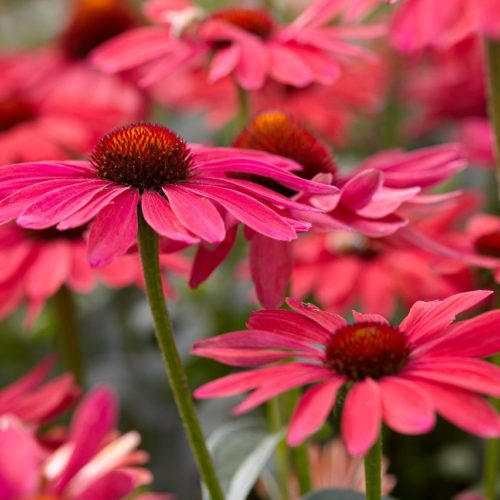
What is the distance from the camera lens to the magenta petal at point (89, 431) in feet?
1.65

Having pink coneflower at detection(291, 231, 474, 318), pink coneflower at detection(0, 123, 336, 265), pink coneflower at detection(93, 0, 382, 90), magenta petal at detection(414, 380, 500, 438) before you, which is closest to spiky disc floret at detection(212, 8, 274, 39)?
pink coneflower at detection(93, 0, 382, 90)

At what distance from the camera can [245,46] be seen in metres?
0.86

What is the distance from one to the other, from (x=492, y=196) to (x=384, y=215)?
77 centimetres

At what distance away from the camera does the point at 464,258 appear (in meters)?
0.70

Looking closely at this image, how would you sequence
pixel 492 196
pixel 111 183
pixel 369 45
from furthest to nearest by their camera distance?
pixel 369 45 → pixel 492 196 → pixel 111 183

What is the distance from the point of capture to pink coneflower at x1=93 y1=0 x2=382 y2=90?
81 centimetres

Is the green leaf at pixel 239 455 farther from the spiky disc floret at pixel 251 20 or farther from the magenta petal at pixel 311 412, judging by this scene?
the spiky disc floret at pixel 251 20

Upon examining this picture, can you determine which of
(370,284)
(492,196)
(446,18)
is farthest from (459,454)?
(446,18)

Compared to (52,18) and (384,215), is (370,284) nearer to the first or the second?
(384,215)

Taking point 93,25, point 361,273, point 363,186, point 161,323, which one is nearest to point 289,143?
point 363,186

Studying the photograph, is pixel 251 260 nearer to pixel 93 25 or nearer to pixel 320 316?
pixel 320 316

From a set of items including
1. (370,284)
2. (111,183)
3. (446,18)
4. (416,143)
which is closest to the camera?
(111,183)

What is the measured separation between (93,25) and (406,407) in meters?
1.19

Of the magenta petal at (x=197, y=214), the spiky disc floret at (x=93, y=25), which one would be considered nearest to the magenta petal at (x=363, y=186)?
the magenta petal at (x=197, y=214)
